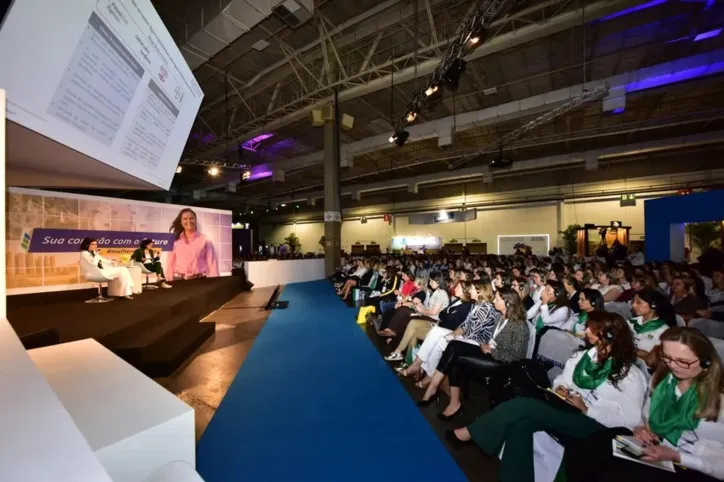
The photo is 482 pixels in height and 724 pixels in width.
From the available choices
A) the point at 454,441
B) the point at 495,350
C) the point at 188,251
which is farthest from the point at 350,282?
the point at 454,441

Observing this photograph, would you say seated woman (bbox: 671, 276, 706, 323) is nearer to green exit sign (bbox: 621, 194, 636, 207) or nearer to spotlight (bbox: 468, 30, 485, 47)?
spotlight (bbox: 468, 30, 485, 47)

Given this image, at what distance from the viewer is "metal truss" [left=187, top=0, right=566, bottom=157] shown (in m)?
6.57

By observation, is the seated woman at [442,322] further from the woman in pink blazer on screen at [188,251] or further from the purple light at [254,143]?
the purple light at [254,143]

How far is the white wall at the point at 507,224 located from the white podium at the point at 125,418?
1801cm

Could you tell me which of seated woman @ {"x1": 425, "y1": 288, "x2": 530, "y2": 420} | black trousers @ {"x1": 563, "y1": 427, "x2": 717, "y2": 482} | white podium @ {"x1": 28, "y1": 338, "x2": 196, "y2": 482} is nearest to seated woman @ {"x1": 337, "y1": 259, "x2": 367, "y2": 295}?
seated woman @ {"x1": 425, "y1": 288, "x2": 530, "y2": 420}

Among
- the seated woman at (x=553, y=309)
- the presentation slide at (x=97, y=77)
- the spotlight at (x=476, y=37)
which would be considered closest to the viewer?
the presentation slide at (x=97, y=77)

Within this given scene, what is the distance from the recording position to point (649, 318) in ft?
9.55

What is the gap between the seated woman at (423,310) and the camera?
14.7 feet

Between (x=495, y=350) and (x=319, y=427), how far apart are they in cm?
158

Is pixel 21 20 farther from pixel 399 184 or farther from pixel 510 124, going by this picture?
pixel 399 184

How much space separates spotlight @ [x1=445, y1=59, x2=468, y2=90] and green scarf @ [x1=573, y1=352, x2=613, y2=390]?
17.3 feet

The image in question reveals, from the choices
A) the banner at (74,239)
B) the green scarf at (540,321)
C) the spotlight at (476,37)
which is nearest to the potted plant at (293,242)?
the banner at (74,239)

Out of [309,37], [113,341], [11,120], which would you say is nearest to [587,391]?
[11,120]

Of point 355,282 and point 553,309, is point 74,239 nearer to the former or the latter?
point 355,282
